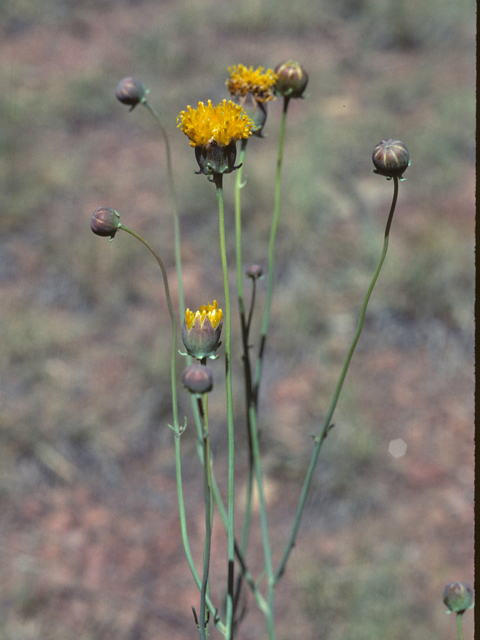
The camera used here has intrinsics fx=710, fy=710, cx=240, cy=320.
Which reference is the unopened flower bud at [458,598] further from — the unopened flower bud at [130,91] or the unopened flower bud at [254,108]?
the unopened flower bud at [130,91]

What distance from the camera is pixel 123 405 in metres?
2.76

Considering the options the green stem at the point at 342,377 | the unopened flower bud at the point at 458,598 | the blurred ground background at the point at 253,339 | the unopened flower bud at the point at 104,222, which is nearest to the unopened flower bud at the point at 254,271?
the green stem at the point at 342,377

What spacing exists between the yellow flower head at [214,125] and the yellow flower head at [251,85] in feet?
0.88

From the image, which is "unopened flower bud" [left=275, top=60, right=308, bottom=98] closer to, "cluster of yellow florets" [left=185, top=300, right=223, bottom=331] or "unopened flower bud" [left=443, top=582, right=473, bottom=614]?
"cluster of yellow florets" [left=185, top=300, right=223, bottom=331]

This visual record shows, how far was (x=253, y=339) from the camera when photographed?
2918 mm

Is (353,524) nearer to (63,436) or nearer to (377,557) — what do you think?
(377,557)

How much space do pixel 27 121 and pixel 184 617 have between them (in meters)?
3.50

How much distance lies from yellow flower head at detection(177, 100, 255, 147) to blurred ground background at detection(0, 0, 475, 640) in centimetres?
161

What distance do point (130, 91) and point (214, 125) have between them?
451 millimetres

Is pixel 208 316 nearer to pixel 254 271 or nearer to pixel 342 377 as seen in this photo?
pixel 342 377

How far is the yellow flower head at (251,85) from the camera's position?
3.85 feet

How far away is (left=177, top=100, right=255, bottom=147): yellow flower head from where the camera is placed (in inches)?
35.2

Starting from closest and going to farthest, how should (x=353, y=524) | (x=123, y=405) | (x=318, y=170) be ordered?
(x=353, y=524)
(x=123, y=405)
(x=318, y=170)

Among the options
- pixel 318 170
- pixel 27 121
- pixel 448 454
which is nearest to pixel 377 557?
pixel 448 454
